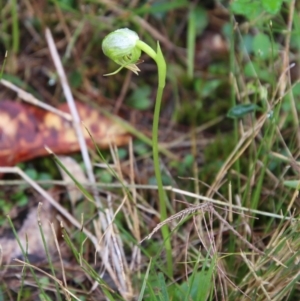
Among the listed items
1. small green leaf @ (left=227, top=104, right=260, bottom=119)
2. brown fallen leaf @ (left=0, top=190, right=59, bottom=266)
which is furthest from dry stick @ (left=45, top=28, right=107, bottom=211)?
small green leaf @ (left=227, top=104, right=260, bottom=119)

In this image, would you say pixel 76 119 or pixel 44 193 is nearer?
pixel 44 193

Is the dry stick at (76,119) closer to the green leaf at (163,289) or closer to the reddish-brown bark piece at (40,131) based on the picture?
the reddish-brown bark piece at (40,131)

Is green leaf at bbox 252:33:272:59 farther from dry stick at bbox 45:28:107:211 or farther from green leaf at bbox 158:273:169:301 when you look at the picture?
green leaf at bbox 158:273:169:301

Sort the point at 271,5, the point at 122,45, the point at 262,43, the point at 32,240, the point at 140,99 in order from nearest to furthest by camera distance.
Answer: the point at 122,45, the point at 271,5, the point at 32,240, the point at 262,43, the point at 140,99

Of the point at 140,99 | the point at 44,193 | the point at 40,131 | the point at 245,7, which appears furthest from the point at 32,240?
the point at 245,7

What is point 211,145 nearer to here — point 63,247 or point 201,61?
point 201,61

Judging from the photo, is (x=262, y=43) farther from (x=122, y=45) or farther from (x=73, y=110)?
(x=122, y=45)

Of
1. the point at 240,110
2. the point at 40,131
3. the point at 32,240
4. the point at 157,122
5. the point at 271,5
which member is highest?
the point at 271,5

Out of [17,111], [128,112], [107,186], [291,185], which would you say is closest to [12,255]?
[107,186]
